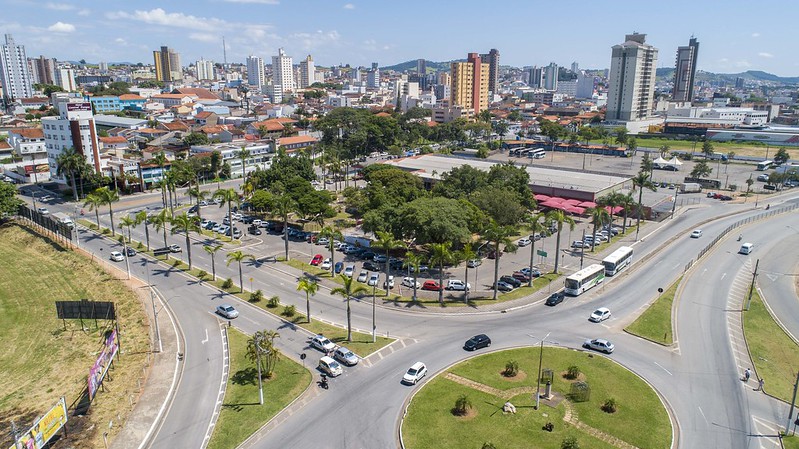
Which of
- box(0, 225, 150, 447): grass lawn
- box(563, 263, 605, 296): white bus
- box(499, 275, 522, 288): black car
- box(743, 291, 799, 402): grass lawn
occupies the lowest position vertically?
box(0, 225, 150, 447): grass lawn

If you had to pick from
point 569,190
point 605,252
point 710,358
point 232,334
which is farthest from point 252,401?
point 569,190

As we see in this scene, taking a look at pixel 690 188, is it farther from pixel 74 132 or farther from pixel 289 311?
pixel 74 132

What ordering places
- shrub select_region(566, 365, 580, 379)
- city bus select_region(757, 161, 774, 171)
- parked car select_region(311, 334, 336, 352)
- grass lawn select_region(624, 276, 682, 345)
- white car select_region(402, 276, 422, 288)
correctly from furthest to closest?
1. city bus select_region(757, 161, 774, 171)
2. white car select_region(402, 276, 422, 288)
3. grass lawn select_region(624, 276, 682, 345)
4. parked car select_region(311, 334, 336, 352)
5. shrub select_region(566, 365, 580, 379)

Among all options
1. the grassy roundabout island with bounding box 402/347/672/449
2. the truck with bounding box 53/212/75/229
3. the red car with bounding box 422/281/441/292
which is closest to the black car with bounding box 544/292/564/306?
the grassy roundabout island with bounding box 402/347/672/449

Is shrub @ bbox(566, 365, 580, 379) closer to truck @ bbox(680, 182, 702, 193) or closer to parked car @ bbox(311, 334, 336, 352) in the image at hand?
parked car @ bbox(311, 334, 336, 352)

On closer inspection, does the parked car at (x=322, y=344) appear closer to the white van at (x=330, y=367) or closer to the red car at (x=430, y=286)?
the white van at (x=330, y=367)

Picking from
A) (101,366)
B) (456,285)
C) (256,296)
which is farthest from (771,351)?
(101,366)
